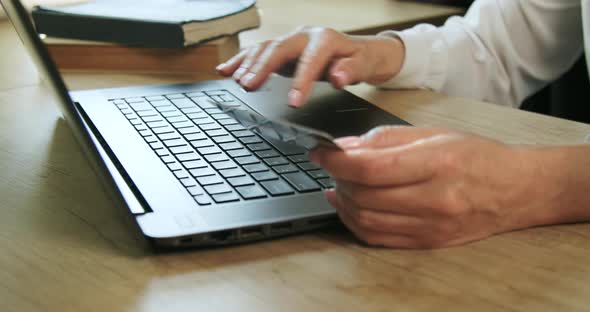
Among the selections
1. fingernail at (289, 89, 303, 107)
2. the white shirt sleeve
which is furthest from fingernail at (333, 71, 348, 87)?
the white shirt sleeve

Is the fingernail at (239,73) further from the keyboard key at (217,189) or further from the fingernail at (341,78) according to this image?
the keyboard key at (217,189)

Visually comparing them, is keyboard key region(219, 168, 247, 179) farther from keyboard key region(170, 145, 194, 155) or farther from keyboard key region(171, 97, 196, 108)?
keyboard key region(171, 97, 196, 108)

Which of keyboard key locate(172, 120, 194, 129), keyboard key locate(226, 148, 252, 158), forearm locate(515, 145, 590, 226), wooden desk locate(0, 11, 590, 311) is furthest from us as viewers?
keyboard key locate(172, 120, 194, 129)

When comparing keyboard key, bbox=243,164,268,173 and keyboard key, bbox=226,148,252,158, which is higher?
keyboard key, bbox=243,164,268,173

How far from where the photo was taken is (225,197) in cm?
55

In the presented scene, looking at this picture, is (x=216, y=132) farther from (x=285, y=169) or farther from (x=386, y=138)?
(x=386, y=138)

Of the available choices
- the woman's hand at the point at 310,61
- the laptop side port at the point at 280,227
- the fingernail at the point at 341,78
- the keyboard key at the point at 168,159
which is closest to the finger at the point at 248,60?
the woman's hand at the point at 310,61

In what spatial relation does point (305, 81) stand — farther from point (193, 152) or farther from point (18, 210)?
point (18, 210)

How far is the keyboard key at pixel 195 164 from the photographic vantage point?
2.06 ft

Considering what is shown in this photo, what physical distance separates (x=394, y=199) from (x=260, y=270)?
0.12 meters

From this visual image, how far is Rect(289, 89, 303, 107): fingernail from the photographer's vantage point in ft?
2.53

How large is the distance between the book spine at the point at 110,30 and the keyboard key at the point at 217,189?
54 cm

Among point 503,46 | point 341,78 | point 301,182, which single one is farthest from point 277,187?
point 503,46

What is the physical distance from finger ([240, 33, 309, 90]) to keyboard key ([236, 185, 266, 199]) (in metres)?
0.27
